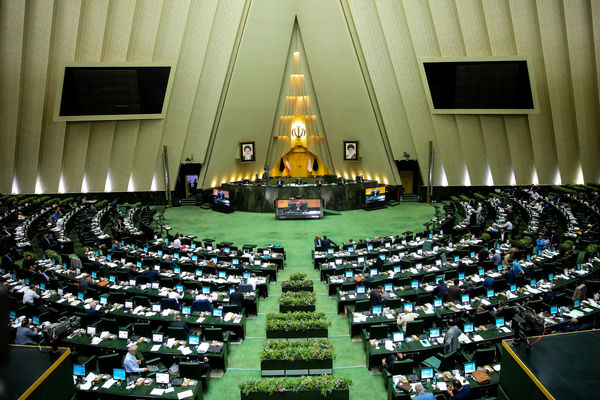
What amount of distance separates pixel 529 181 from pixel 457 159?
524 centimetres

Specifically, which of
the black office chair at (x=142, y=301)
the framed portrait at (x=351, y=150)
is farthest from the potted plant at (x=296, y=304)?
the framed portrait at (x=351, y=150)

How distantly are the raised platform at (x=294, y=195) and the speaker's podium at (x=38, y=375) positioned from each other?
1977 centimetres

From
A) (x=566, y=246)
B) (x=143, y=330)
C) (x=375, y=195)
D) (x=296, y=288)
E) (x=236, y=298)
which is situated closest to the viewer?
(x=143, y=330)

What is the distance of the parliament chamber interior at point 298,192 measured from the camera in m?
9.05

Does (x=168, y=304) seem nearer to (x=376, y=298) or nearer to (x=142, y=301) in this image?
(x=142, y=301)

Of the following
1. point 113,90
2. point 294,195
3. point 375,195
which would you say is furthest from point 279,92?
point 113,90

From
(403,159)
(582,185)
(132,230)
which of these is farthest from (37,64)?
(582,185)

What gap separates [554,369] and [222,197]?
24214 millimetres

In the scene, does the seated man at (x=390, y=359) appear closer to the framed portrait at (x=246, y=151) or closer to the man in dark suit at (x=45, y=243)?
the man in dark suit at (x=45, y=243)

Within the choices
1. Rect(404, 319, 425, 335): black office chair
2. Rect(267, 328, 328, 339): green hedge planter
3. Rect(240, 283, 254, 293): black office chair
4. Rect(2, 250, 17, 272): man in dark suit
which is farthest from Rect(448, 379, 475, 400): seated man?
Rect(2, 250, 17, 272): man in dark suit

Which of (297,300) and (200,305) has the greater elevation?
(297,300)

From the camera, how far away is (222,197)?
2858 centimetres

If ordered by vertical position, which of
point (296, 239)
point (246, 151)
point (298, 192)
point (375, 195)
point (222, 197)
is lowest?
point (296, 239)

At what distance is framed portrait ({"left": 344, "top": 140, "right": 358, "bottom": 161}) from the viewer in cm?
3203
